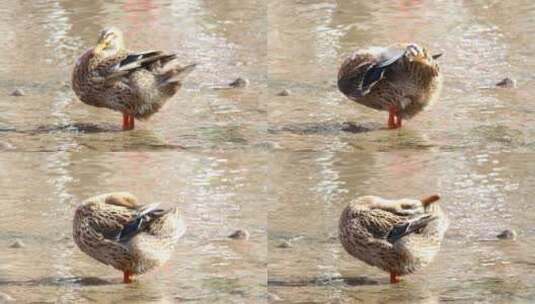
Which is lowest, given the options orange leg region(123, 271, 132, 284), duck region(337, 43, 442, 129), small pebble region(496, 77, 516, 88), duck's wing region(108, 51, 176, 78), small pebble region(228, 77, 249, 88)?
orange leg region(123, 271, 132, 284)

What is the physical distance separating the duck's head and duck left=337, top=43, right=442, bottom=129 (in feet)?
4.47

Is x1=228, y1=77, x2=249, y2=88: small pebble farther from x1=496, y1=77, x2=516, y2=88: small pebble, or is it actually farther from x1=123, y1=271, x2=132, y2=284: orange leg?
x1=123, y1=271, x2=132, y2=284: orange leg

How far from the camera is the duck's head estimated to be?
11.1 metres

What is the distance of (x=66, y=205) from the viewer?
10773 millimetres

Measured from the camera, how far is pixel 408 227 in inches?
388

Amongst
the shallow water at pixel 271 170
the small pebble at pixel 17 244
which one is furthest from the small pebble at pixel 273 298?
the small pebble at pixel 17 244

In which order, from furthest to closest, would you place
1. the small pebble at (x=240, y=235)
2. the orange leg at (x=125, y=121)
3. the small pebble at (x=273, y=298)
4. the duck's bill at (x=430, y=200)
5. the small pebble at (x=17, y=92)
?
the small pebble at (x=17, y=92) → the orange leg at (x=125, y=121) → the small pebble at (x=240, y=235) → the duck's bill at (x=430, y=200) → the small pebble at (x=273, y=298)

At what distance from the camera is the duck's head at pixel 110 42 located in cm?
1108

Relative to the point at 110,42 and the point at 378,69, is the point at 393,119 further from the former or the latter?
the point at 110,42

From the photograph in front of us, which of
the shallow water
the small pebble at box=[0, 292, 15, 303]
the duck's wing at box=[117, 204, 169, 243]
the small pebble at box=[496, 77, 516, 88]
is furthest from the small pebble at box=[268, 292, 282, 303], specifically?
the small pebble at box=[496, 77, 516, 88]

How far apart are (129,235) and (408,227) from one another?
4.74 ft

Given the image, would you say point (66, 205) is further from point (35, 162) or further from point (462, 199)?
point (462, 199)

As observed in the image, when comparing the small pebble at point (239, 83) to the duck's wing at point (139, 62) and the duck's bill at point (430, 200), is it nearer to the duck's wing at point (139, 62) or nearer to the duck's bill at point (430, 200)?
the duck's wing at point (139, 62)

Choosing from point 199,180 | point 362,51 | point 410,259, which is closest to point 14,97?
point 199,180
